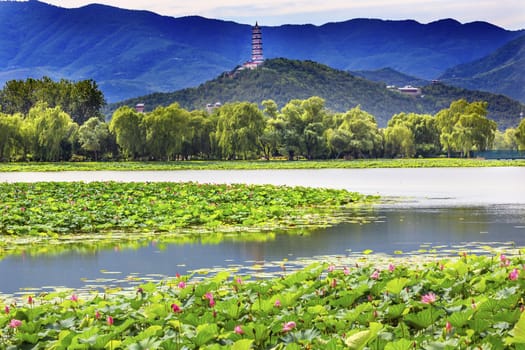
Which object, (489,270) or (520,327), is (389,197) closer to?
(489,270)

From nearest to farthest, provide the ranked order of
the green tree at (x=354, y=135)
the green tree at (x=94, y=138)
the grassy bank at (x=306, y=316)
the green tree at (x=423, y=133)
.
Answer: the grassy bank at (x=306, y=316), the green tree at (x=94, y=138), the green tree at (x=354, y=135), the green tree at (x=423, y=133)

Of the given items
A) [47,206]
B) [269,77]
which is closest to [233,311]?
[47,206]

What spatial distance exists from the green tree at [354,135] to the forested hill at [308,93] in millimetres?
66452

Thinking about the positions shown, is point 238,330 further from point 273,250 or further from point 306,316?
point 273,250

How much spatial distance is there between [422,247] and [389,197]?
13.9 metres

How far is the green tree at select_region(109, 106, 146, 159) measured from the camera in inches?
3039

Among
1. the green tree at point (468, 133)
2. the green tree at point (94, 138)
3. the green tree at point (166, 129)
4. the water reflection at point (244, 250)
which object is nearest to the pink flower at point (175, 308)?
the water reflection at point (244, 250)

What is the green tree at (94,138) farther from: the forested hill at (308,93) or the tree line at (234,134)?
the forested hill at (308,93)

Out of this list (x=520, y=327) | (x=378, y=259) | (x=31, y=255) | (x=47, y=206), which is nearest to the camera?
(x=520, y=327)

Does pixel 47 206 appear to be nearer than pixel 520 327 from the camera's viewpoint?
No

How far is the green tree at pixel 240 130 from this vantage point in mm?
79312

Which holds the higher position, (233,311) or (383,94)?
(383,94)

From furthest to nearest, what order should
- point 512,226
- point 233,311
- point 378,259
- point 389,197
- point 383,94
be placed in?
1. point 383,94
2. point 389,197
3. point 512,226
4. point 378,259
5. point 233,311

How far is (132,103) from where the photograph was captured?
6826 inches
